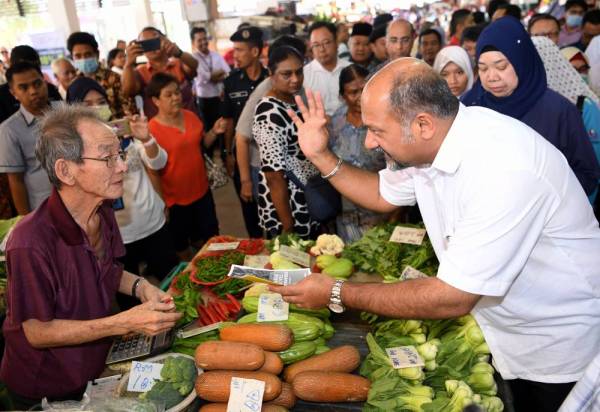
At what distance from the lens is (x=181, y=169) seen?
159 inches

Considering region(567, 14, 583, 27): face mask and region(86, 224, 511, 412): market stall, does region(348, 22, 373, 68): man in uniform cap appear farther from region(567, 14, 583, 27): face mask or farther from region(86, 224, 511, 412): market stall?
region(86, 224, 511, 412): market stall

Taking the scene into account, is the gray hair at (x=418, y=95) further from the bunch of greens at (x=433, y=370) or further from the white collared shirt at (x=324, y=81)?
the white collared shirt at (x=324, y=81)

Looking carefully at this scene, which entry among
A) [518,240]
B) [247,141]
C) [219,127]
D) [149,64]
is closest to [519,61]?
[518,240]

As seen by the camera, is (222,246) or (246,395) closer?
(246,395)

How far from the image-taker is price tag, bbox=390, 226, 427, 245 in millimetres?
2624

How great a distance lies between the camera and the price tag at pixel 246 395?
5.42ft

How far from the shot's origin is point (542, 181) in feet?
5.03

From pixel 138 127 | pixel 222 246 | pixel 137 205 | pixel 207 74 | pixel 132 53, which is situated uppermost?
pixel 132 53

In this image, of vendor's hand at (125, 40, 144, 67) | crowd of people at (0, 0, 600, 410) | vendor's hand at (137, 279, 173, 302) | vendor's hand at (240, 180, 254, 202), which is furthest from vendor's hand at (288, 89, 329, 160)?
vendor's hand at (125, 40, 144, 67)

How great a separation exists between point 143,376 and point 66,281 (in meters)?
0.52

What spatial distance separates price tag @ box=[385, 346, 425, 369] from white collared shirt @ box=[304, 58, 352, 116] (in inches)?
141

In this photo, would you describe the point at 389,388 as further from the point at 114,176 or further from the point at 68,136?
the point at 68,136

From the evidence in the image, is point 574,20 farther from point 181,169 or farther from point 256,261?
point 256,261

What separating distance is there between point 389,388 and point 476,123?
98cm
